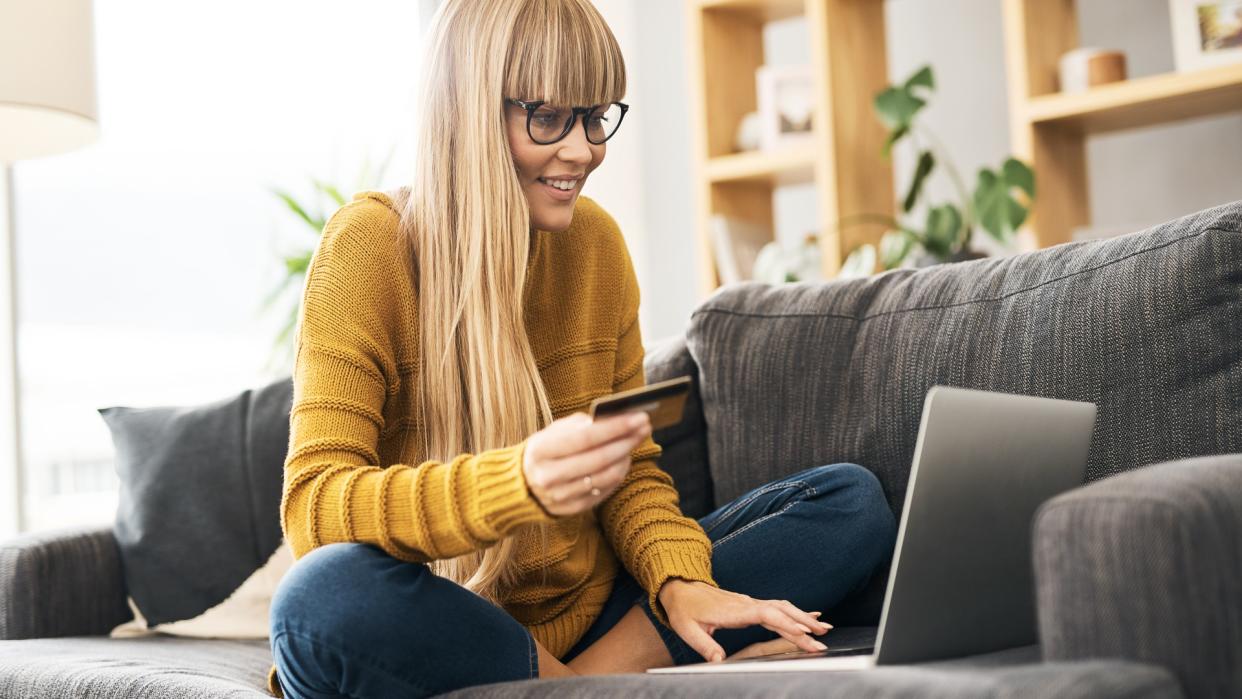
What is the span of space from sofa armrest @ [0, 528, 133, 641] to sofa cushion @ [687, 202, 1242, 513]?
37.6 inches

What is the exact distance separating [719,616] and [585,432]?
36cm

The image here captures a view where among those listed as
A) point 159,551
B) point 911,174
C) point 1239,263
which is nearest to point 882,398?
point 1239,263

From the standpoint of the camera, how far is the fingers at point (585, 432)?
982mm

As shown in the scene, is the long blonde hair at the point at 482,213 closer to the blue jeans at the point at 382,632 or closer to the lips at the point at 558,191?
the lips at the point at 558,191

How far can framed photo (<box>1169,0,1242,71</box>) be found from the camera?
2.45m

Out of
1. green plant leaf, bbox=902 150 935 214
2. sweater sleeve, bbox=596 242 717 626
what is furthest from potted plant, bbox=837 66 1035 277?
sweater sleeve, bbox=596 242 717 626

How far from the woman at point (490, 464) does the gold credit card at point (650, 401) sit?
0.12 m

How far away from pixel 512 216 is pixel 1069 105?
1.71 meters

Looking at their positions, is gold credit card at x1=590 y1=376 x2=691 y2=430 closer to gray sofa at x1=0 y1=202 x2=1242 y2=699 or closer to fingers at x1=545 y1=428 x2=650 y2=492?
fingers at x1=545 y1=428 x2=650 y2=492

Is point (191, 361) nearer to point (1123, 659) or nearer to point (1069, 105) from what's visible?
point (1069, 105)

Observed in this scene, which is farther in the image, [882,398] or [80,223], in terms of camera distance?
[80,223]

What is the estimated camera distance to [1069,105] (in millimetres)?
2578

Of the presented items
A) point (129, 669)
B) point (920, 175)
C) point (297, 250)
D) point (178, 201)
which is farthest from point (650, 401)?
point (178, 201)

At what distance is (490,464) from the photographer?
41.9 inches
